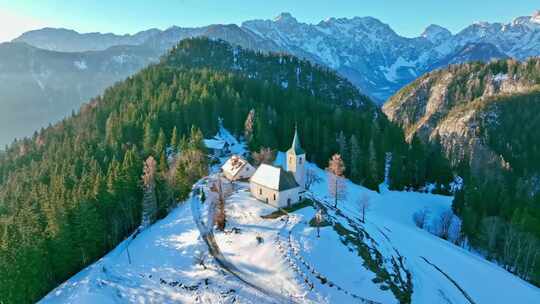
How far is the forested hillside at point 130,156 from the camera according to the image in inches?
2149

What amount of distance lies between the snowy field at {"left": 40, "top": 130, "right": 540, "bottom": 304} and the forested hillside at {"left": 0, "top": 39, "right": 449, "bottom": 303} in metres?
4.62

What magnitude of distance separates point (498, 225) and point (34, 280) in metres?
89.4

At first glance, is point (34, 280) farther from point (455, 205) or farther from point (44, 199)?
point (455, 205)

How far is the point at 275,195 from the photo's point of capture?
60594 millimetres

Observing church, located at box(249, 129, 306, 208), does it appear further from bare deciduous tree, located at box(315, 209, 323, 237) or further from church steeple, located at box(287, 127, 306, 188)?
bare deciduous tree, located at box(315, 209, 323, 237)

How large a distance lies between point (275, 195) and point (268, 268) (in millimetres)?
15573

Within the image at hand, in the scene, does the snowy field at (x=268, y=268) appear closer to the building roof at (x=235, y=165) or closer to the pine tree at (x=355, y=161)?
the building roof at (x=235, y=165)

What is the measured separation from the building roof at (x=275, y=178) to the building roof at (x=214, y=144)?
3964 centimetres

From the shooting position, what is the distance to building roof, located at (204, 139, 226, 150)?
102 metres

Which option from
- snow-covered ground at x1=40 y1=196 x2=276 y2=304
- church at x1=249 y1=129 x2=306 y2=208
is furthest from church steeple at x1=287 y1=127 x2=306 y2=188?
snow-covered ground at x1=40 y1=196 x2=276 y2=304

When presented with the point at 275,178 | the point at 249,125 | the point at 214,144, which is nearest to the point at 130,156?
the point at 214,144

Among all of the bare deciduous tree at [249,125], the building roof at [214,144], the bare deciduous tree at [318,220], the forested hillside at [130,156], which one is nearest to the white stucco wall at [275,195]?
the bare deciduous tree at [318,220]

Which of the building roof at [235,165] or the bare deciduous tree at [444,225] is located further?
the bare deciduous tree at [444,225]

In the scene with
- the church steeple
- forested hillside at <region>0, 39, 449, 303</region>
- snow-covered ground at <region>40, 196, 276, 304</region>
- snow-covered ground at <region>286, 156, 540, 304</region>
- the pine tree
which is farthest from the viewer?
the pine tree
